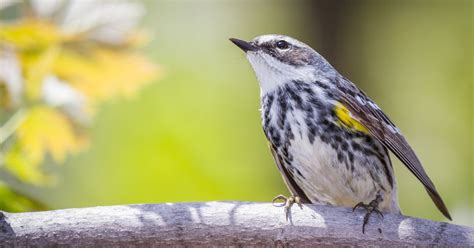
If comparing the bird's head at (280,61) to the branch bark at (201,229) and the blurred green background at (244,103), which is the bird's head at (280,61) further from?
the blurred green background at (244,103)

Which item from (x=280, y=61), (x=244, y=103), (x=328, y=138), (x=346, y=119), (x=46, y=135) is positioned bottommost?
(x=244, y=103)

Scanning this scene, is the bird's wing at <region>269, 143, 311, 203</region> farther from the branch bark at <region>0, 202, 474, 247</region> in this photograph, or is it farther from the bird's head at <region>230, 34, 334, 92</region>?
the branch bark at <region>0, 202, 474, 247</region>

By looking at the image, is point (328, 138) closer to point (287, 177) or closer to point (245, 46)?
point (287, 177)

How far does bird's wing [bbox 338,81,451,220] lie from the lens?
12.3 ft

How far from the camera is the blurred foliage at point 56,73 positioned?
301 centimetres

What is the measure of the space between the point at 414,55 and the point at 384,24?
0.51m

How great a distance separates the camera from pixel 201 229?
2854 millimetres

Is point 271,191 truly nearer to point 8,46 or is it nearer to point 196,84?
point 196,84

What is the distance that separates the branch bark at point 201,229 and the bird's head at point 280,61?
1.27m

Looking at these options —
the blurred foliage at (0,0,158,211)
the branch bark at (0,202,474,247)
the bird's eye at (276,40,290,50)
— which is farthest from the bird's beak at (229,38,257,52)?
the branch bark at (0,202,474,247)

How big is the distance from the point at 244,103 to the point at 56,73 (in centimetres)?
435

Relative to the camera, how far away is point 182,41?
8781 mm

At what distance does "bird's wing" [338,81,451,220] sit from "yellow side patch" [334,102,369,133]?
2cm

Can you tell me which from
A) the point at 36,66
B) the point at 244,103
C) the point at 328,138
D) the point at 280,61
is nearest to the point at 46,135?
the point at 36,66
